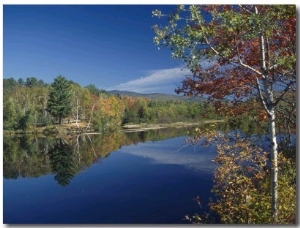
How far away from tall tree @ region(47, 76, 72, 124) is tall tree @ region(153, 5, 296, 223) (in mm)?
1173

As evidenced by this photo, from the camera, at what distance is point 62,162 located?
14.9 ft

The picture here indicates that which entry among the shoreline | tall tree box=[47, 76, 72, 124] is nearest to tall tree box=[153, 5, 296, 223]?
the shoreline

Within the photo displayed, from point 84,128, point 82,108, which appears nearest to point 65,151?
point 84,128

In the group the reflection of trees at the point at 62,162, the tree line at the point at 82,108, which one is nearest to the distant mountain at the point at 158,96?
the tree line at the point at 82,108

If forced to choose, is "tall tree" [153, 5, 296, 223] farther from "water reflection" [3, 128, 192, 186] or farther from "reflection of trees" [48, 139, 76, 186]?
"reflection of trees" [48, 139, 76, 186]

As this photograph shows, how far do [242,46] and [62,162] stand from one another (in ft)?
8.33

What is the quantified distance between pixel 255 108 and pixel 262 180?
752 mm

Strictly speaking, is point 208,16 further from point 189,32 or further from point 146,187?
point 146,187

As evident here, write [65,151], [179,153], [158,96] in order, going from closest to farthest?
[158,96] < [65,151] < [179,153]

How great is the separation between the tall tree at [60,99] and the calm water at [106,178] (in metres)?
0.33

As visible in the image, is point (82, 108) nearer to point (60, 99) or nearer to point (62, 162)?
point (60, 99)

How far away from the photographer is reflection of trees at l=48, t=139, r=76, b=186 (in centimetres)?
431

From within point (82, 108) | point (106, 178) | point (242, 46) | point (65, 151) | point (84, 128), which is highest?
point (242, 46)

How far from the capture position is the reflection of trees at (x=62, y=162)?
14.1ft
